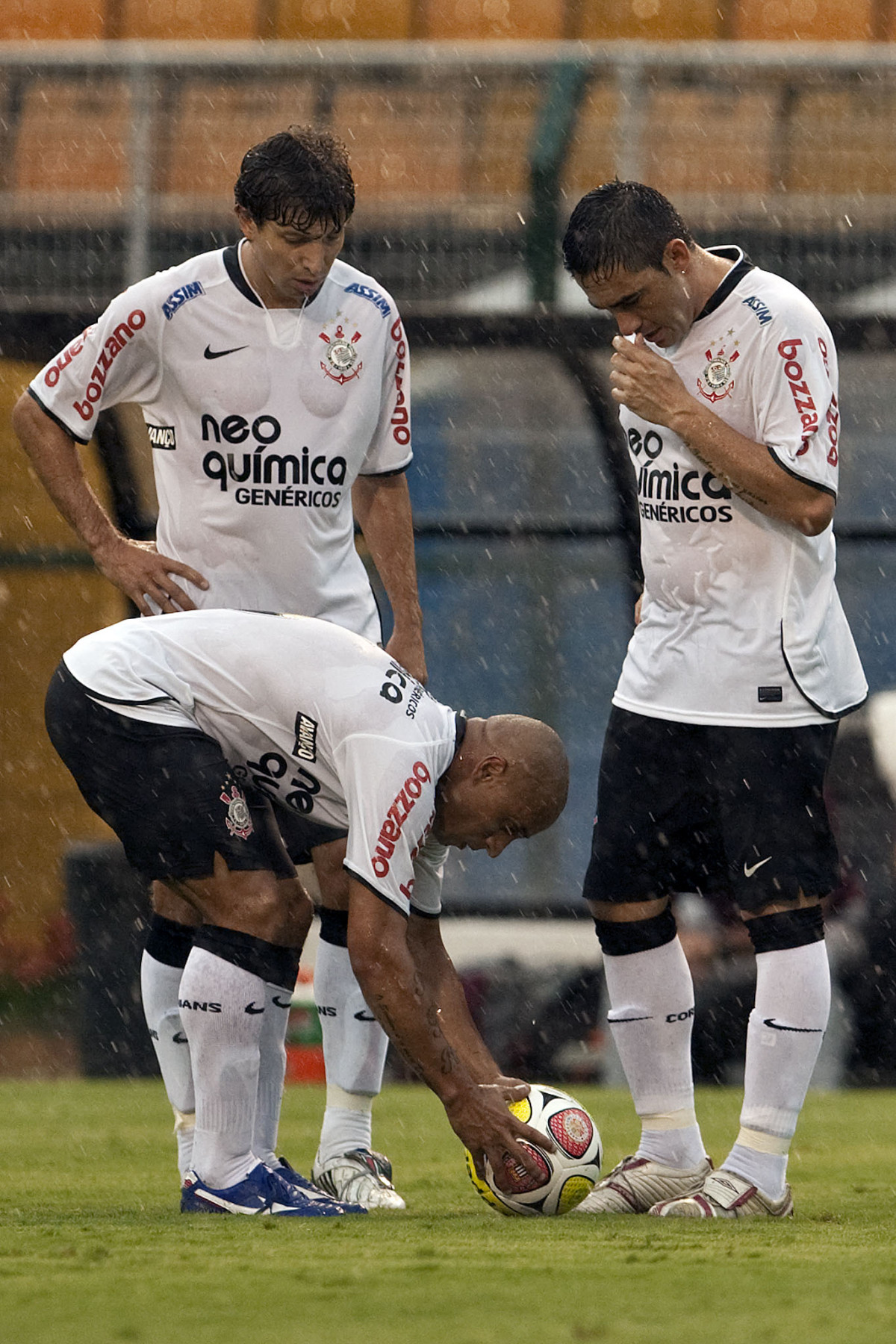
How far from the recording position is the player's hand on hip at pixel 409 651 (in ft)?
14.5

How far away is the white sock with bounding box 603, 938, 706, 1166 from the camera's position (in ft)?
13.3

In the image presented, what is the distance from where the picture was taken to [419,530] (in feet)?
27.5

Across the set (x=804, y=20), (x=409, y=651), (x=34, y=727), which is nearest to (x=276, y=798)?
(x=409, y=651)

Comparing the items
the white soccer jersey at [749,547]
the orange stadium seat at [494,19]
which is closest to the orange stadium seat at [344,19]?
the orange stadium seat at [494,19]

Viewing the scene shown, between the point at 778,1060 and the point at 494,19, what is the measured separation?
10.3m

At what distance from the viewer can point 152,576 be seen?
165 inches

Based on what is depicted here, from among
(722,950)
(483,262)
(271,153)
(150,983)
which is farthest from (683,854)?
(483,262)

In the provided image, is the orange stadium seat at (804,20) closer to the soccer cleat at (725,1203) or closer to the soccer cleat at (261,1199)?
the soccer cleat at (725,1203)

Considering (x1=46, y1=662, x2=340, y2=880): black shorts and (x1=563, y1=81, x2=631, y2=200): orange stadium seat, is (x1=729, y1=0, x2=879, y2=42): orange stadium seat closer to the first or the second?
(x1=563, y1=81, x2=631, y2=200): orange stadium seat

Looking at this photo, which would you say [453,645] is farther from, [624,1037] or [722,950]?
[624,1037]

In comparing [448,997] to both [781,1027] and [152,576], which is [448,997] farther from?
[152,576]

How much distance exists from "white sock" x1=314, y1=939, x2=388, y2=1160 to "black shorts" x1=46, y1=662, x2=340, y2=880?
47 centimetres

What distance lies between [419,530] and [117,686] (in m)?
4.65

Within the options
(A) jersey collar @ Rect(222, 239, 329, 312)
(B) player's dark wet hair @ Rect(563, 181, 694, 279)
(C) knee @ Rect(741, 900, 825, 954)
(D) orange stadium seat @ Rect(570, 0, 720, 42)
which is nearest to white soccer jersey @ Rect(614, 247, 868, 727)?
(B) player's dark wet hair @ Rect(563, 181, 694, 279)
